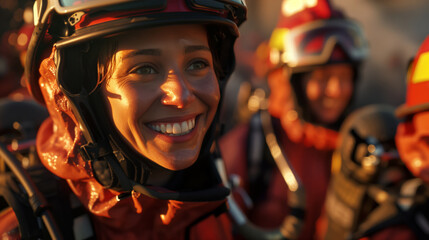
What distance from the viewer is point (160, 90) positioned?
1.39m

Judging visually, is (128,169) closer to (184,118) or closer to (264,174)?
(184,118)

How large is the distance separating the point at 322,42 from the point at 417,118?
169cm

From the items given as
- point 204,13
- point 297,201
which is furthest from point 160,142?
point 297,201

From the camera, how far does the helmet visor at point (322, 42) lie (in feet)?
10.9

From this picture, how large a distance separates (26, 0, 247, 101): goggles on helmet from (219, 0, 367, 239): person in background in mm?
2059

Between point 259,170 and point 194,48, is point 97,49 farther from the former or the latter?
point 259,170

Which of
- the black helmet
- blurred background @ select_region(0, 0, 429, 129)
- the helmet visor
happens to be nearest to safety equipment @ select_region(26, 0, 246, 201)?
the black helmet

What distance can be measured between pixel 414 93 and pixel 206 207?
1.23m

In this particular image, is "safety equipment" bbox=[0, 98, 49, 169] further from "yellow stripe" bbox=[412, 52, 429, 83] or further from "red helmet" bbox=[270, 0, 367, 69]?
"red helmet" bbox=[270, 0, 367, 69]

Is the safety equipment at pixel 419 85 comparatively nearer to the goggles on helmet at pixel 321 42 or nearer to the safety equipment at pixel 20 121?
the goggles on helmet at pixel 321 42

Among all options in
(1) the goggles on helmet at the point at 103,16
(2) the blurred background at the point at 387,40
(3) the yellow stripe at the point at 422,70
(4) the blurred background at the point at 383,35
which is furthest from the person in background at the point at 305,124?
(2) the blurred background at the point at 387,40

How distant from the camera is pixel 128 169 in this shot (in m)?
1.56

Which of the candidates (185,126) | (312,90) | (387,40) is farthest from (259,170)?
(387,40)

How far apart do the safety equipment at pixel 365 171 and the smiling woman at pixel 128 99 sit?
1308 mm
